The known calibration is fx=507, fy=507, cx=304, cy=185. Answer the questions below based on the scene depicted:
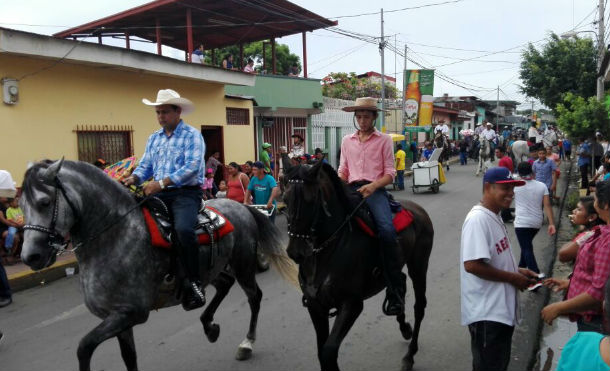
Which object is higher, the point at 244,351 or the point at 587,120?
the point at 587,120

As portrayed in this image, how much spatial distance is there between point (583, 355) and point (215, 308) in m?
4.16

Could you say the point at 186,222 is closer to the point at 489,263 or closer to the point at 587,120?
the point at 489,263

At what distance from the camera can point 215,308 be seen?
5445 mm

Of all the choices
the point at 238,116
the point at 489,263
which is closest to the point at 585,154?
the point at 238,116

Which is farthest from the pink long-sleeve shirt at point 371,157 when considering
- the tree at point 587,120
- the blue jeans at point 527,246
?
the tree at point 587,120

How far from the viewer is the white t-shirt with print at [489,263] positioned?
129 inches

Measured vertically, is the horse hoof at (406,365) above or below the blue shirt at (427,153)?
below

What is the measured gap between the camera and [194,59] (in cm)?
1611

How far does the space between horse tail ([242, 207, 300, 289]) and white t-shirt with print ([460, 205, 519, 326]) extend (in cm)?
274

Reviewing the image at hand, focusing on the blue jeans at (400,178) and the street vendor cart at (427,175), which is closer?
the street vendor cart at (427,175)

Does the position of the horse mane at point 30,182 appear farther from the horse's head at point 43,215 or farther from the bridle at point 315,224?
the bridle at point 315,224

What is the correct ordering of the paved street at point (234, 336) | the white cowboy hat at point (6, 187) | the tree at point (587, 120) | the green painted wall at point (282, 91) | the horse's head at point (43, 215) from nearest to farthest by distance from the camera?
the horse's head at point (43, 215), the paved street at point (234, 336), the white cowboy hat at point (6, 187), the tree at point (587, 120), the green painted wall at point (282, 91)

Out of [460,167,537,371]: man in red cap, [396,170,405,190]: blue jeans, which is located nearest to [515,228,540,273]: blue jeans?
[460,167,537,371]: man in red cap

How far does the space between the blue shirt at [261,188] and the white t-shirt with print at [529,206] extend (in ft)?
15.3
